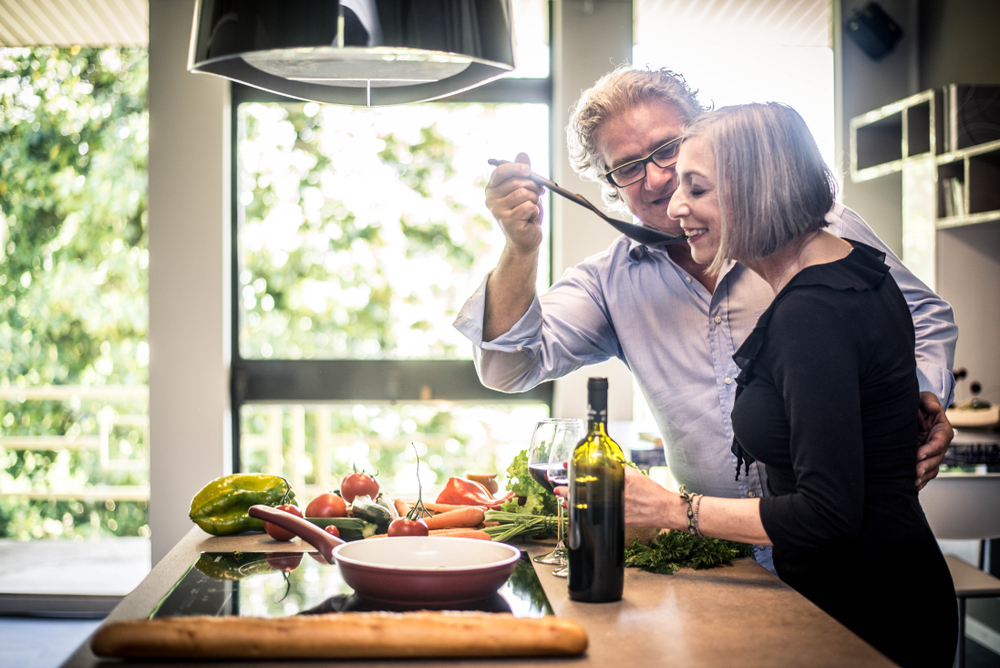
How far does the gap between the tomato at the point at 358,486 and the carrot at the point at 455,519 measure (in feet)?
0.52

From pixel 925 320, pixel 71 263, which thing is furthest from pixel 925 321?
pixel 71 263

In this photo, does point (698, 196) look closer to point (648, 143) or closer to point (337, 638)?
point (648, 143)

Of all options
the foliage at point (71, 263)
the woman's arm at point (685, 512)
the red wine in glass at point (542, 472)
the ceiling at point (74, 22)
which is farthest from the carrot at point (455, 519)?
the foliage at point (71, 263)

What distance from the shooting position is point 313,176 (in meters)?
4.08

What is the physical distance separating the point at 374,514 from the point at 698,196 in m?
0.78

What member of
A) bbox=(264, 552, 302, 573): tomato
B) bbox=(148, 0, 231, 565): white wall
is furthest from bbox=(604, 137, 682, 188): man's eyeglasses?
bbox=(148, 0, 231, 565): white wall

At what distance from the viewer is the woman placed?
1017mm

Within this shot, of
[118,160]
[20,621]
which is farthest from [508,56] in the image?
[118,160]

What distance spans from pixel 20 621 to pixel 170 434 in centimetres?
113

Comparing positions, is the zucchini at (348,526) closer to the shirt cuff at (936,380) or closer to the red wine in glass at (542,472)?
the red wine in glass at (542,472)

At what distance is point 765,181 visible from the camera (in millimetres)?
1153

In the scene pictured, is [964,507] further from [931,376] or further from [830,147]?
[830,147]

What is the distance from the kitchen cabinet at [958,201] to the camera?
328 centimetres

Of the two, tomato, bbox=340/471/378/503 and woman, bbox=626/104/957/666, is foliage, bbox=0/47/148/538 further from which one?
woman, bbox=626/104/957/666
